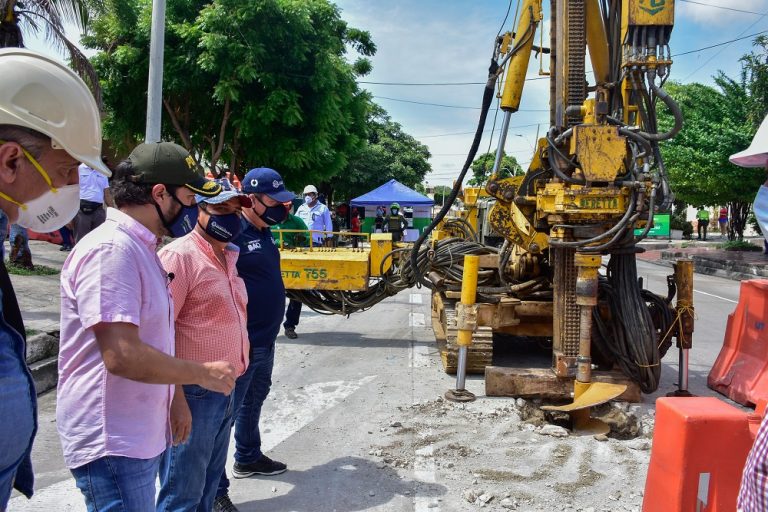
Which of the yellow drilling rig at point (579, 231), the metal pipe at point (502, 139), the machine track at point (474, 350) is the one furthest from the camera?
the metal pipe at point (502, 139)

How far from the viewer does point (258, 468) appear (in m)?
4.01

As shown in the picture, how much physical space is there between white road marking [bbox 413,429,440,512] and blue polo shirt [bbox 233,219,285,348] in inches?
52.9

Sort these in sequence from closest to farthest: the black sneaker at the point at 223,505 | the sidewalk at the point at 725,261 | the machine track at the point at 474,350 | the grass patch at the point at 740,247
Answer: the black sneaker at the point at 223,505
the machine track at the point at 474,350
the sidewalk at the point at 725,261
the grass patch at the point at 740,247

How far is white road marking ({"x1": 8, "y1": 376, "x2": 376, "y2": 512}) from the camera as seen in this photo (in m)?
3.57

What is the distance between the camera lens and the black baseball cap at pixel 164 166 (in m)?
2.21

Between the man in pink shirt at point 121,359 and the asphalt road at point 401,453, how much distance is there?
1.75 metres

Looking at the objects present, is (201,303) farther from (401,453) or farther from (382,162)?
(382,162)

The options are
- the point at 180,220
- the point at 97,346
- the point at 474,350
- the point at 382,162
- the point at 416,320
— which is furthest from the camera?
the point at 382,162

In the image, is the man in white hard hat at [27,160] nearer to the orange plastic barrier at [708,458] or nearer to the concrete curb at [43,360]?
the orange plastic barrier at [708,458]

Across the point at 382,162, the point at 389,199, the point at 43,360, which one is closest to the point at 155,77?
the point at 43,360

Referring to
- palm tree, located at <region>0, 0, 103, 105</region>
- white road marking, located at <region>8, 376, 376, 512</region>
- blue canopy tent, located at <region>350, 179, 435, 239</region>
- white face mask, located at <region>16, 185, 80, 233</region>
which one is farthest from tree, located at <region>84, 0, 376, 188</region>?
white face mask, located at <region>16, 185, 80, 233</region>

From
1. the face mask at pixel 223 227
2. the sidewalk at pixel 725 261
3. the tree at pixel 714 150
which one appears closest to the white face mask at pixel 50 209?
the face mask at pixel 223 227

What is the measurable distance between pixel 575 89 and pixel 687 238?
106ft

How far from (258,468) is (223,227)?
192 centimetres
